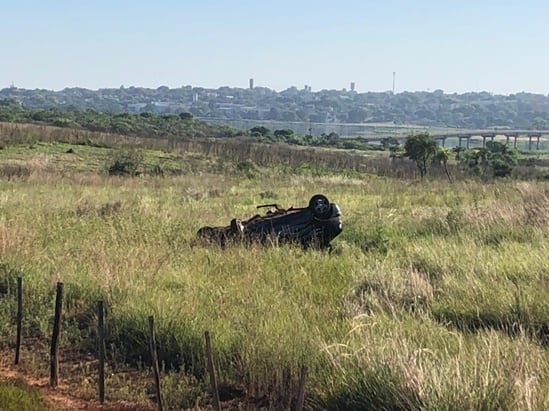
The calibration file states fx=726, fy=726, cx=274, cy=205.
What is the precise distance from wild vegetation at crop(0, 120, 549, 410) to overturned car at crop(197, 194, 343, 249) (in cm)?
35

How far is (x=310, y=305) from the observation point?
23.5ft

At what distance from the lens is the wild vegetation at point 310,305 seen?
4918 millimetres

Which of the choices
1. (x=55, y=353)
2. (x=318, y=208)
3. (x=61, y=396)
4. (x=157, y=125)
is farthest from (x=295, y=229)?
A: (x=157, y=125)

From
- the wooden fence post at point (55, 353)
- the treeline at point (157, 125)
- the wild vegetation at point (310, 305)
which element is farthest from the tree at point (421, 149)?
the wooden fence post at point (55, 353)

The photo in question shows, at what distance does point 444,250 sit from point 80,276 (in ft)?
15.7

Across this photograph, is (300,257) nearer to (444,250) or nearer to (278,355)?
(444,250)

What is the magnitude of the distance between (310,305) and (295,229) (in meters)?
4.09

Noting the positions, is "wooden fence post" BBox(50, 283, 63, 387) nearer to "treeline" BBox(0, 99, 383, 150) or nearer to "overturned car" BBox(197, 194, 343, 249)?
"overturned car" BBox(197, 194, 343, 249)

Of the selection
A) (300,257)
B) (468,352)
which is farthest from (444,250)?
(468,352)

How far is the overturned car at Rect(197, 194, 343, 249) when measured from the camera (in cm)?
1096

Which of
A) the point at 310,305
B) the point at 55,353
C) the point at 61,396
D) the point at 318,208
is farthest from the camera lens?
the point at 318,208

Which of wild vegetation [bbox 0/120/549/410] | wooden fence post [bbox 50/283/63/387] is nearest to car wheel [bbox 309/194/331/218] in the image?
wild vegetation [bbox 0/120/549/410]

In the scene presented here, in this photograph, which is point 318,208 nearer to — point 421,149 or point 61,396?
point 61,396

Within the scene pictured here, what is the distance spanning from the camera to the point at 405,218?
14828 mm
